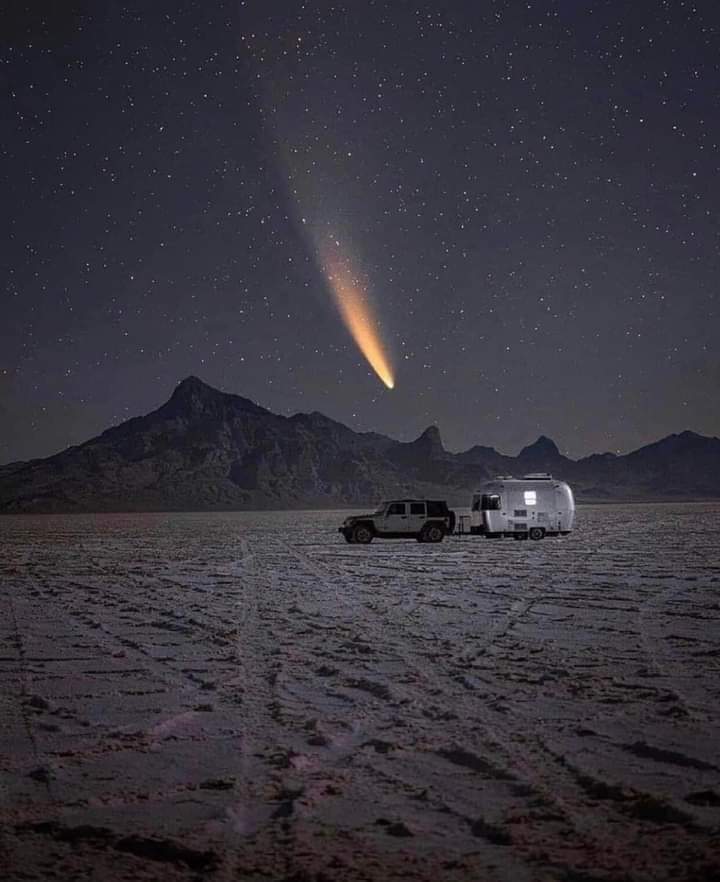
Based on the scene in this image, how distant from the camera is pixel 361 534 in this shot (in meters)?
38.5

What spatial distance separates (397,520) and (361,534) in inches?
62.0

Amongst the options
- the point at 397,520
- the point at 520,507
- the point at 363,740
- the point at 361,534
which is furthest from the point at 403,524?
the point at 363,740

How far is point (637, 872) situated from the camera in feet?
15.9

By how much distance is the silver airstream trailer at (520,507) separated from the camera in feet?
128

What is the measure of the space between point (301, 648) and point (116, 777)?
18.3ft

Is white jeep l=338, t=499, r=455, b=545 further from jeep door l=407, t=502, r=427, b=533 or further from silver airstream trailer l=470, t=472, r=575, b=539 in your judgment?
silver airstream trailer l=470, t=472, r=575, b=539

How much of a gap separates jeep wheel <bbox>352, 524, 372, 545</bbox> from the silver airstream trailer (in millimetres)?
4824

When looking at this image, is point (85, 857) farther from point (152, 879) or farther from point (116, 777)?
point (116, 777)

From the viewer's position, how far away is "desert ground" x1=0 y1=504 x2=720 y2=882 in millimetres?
5242

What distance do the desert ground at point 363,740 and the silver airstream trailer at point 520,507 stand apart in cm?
2161

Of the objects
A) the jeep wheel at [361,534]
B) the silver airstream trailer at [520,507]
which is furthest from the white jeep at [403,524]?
the silver airstream trailer at [520,507]

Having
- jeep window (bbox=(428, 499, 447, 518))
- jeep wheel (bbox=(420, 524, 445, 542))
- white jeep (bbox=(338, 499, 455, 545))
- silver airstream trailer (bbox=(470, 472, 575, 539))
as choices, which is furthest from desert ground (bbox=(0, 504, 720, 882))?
silver airstream trailer (bbox=(470, 472, 575, 539))

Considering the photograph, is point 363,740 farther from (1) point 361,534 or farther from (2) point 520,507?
(2) point 520,507

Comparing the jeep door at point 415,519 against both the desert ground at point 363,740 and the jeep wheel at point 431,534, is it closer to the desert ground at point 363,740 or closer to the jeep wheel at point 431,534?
the jeep wheel at point 431,534
